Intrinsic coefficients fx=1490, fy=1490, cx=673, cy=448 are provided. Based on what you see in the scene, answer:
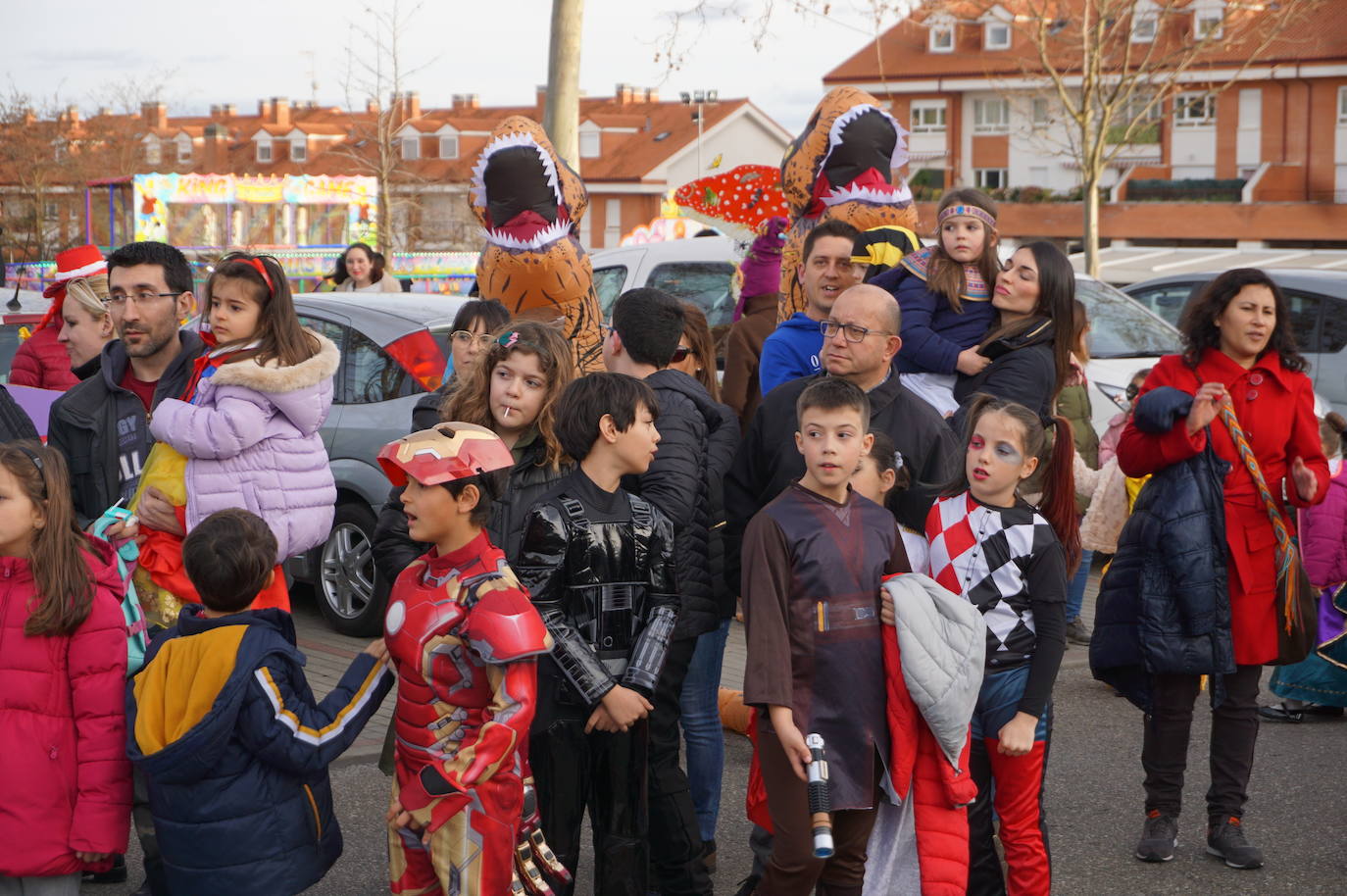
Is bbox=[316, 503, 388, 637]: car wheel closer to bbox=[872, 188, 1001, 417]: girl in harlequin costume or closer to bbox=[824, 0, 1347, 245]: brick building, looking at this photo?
bbox=[872, 188, 1001, 417]: girl in harlequin costume

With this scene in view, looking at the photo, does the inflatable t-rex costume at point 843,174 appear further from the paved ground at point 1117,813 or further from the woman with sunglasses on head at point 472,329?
the paved ground at point 1117,813

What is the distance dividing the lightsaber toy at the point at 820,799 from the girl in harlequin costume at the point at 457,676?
0.75m

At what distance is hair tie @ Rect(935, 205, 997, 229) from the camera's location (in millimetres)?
5270

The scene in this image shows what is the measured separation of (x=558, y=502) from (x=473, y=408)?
515mm

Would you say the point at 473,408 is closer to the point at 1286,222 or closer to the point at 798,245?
the point at 798,245

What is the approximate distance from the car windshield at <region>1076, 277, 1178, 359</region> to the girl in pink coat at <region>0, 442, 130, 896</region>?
849 centimetres

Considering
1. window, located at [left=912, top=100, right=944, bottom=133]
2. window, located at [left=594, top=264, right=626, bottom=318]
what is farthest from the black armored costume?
window, located at [left=912, top=100, right=944, bottom=133]

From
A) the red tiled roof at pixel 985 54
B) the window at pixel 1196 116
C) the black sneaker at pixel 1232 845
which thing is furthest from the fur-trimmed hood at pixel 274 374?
the window at pixel 1196 116

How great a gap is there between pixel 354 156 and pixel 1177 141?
99.0 ft

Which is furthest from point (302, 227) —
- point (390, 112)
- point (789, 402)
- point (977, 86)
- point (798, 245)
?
point (977, 86)

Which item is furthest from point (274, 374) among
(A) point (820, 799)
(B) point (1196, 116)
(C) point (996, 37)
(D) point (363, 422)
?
(C) point (996, 37)

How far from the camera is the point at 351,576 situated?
7.90 m

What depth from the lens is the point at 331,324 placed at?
8.21 metres

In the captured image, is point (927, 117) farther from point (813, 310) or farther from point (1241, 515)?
point (1241, 515)
